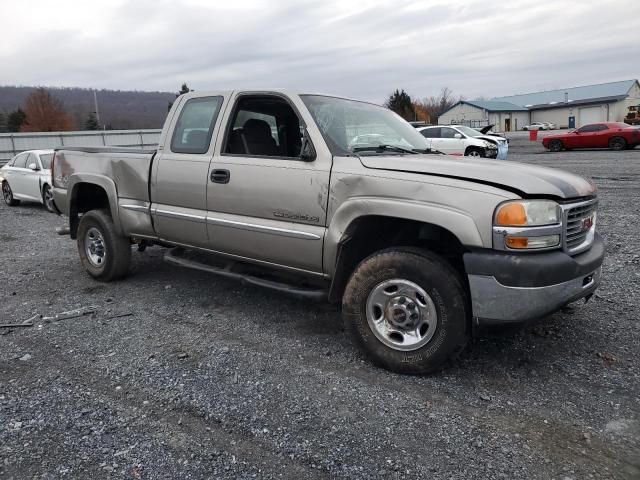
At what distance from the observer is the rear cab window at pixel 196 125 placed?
469 centimetres

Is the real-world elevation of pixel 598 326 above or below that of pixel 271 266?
below

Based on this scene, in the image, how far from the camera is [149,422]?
3.04m

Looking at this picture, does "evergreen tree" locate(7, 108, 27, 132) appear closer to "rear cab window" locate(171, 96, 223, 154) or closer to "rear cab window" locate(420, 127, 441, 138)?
"rear cab window" locate(420, 127, 441, 138)

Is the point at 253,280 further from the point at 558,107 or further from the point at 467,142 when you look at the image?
the point at 558,107

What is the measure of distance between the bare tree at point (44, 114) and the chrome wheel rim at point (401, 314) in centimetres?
8110

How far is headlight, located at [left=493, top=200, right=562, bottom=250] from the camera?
3.09 metres

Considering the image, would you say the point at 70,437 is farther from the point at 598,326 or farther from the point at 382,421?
the point at 598,326

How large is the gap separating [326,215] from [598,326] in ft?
8.07

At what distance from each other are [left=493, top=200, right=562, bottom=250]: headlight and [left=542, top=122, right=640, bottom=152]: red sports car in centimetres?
2434

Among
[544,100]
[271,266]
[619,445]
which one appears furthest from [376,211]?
[544,100]

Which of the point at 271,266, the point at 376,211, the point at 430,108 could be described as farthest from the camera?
the point at 430,108

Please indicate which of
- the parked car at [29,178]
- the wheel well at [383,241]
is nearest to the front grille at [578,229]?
the wheel well at [383,241]

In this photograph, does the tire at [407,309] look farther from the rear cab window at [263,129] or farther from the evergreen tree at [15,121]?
the evergreen tree at [15,121]

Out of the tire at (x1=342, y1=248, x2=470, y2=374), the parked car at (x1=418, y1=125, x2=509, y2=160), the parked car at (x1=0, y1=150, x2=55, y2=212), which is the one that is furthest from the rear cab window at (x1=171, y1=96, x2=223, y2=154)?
the parked car at (x1=418, y1=125, x2=509, y2=160)
